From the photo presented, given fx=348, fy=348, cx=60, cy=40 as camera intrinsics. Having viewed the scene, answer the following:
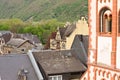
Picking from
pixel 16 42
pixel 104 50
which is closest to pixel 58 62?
pixel 104 50

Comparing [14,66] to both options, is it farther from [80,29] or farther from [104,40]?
[80,29]

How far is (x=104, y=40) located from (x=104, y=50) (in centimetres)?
62

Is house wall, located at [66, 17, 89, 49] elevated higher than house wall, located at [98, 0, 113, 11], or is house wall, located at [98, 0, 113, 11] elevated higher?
house wall, located at [98, 0, 113, 11]

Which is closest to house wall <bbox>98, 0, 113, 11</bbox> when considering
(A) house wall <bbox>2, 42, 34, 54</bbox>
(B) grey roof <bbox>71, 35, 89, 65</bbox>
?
(B) grey roof <bbox>71, 35, 89, 65</bbox>

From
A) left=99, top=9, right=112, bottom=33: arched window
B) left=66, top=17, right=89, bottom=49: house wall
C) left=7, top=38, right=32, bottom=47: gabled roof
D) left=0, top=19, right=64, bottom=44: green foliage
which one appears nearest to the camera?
left=99, top=9, right=112, bottom=33: arched window

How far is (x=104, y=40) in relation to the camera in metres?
21.4

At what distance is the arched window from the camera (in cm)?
2108

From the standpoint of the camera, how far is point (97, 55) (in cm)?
2198

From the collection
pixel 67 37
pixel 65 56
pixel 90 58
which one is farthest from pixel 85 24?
pixel 90 58

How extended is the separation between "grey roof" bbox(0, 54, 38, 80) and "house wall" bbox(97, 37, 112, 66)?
1141 cm

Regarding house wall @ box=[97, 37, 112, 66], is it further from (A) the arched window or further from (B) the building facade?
(A) the arched window

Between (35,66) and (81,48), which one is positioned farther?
(81,48)

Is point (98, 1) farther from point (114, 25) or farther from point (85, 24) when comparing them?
point (85, 24)

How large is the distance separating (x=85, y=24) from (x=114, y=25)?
46.2 metres
